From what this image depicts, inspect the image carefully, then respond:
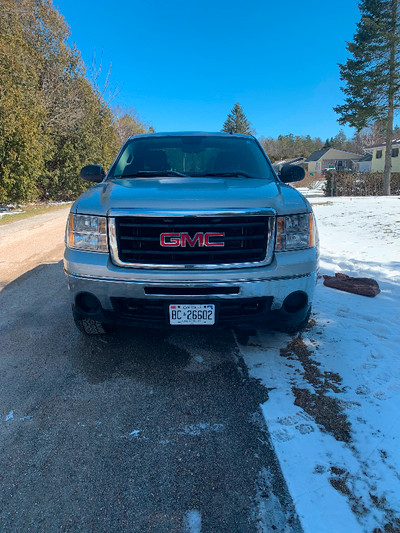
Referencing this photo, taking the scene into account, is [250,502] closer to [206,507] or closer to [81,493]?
[206,507]

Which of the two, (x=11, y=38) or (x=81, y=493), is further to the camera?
(x=11, y=38)

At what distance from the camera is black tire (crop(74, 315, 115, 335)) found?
2971 millimetres

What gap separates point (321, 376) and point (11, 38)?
15.2 metres

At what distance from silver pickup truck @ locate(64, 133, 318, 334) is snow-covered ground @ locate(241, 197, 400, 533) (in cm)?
45

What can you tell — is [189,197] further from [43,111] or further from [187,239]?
[43,111]

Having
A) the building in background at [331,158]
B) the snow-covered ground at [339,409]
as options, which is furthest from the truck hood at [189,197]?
the building in background at [331,158]

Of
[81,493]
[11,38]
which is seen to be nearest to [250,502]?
[81,493]

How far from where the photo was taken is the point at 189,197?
2.55 meters

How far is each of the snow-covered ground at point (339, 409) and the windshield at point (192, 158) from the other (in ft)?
5.38

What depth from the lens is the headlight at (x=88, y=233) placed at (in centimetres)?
260

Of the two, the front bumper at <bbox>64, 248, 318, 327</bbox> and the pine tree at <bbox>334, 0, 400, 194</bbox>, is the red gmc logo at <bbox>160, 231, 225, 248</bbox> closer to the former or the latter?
the front bumper at <bbox>64, 248, 318, 327</bbox>

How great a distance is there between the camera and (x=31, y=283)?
500 centimetres

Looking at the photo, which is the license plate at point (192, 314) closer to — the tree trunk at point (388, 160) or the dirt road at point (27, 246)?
the dirt road at point (27, 246)

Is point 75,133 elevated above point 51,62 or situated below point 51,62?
below
